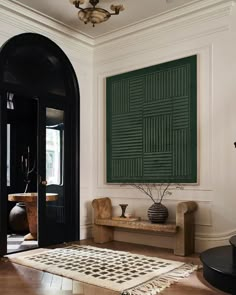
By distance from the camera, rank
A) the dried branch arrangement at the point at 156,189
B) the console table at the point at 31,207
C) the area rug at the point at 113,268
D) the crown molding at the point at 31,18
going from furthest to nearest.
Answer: the console table at the point at 31,207, the dried branch arrangement at the point at 156,189, the crown molding at the point at 31,18, the area rug at the point at 113,268

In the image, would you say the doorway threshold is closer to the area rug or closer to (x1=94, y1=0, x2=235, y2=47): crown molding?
the area rug

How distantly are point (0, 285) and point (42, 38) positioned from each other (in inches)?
140

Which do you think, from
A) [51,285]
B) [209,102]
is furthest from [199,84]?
[51,285]

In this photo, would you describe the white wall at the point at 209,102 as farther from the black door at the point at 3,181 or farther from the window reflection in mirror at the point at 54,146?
the black door at the point at 3,181

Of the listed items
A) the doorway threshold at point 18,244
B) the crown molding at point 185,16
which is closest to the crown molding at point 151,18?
the crown molding at point 185,16

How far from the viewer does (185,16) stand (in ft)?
15.9

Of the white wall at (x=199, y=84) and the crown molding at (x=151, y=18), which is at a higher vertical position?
the crown molding at (x=151, y=18)

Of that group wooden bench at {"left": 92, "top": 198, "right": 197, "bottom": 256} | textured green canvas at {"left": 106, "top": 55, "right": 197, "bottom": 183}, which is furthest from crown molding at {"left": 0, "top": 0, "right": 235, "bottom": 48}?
wooden bench at {"left": 92, "top": 198, "right": 197, "bottom": 256}

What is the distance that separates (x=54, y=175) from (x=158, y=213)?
176 centimetres

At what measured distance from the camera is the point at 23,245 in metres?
5.27

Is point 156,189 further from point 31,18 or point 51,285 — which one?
point 31,18

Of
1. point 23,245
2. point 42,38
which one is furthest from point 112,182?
point 42,38

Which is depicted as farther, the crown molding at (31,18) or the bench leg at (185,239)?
the crown molding at (31,18)

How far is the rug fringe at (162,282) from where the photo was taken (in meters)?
3.01
